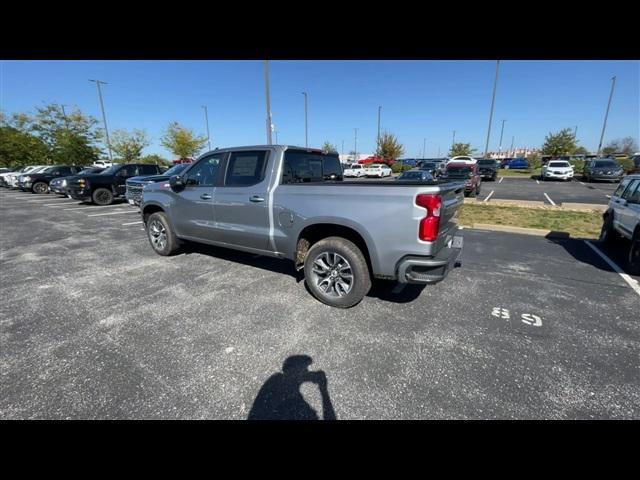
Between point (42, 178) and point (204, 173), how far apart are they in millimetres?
22081

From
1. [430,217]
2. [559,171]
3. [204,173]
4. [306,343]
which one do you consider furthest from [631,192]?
[559,171]

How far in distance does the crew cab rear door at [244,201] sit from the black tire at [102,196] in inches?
471

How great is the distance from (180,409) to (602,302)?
496 cm

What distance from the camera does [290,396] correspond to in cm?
216

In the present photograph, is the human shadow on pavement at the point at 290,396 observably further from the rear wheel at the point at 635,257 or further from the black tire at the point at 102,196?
the black tire at the point at 102,196

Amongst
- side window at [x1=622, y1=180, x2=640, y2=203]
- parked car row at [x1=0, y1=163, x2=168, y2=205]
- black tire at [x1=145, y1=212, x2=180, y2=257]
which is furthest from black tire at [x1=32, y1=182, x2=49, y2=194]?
side window at [x1=622, y1=180, x2=640, y2=203]

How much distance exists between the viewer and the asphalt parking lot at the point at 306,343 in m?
2.10

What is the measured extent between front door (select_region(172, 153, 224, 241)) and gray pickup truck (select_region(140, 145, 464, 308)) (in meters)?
0.02

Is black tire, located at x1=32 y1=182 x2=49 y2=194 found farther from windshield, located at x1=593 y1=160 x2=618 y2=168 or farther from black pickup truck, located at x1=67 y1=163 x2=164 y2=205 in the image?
windshield, located at x1=593 y1=160 x2=618 y2=168

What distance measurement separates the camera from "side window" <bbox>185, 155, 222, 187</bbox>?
460 centimetres

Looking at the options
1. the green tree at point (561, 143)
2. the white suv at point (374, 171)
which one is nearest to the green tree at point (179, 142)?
the white suv at point (374, 171)

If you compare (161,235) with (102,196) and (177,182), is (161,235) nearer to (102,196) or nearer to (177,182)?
(177,182)

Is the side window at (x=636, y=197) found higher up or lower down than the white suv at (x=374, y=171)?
lower down
